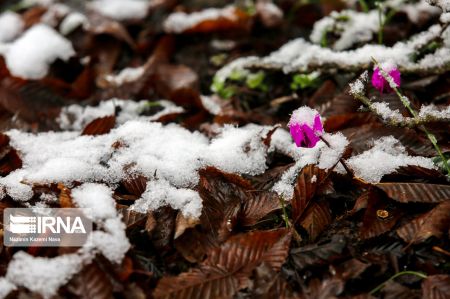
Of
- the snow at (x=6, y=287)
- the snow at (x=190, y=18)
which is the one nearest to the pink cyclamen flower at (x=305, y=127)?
the snow at (x=6, y=287)

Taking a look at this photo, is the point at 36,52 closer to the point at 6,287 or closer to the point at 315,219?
the point at 6,287

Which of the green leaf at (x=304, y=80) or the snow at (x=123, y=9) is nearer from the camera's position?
the green leaf at (x=304, y=80)

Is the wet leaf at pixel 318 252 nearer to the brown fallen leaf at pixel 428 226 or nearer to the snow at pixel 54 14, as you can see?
the brown fallen leaf at pixel 428 226

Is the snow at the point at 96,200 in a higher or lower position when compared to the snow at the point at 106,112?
higher

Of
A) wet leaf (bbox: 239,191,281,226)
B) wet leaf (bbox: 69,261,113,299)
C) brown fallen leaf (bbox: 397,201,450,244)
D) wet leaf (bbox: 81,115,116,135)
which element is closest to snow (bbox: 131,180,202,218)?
wet leaf (bbox: 239,191,281,226)

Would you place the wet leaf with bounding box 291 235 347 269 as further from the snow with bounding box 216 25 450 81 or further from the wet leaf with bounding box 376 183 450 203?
the snow with bounding box 216 25 450 81

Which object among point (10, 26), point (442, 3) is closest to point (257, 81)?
point (442, 3)

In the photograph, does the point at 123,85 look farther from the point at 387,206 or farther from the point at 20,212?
the point at 387,206
